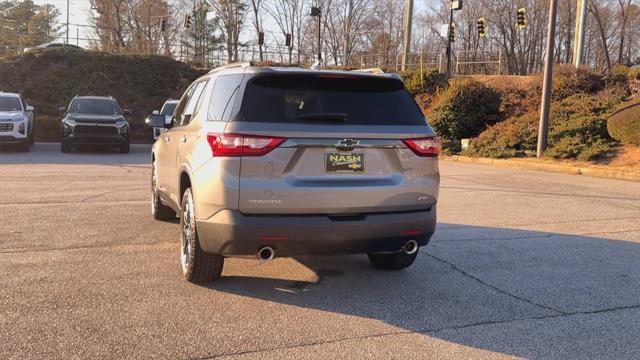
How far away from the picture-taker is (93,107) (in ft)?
63.9

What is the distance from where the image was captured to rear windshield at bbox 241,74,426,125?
443 cm

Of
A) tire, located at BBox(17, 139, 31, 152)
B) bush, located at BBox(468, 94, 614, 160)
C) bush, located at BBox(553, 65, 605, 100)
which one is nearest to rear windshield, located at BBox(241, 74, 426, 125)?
bush, located at BBox(468, 94, 614, 160)

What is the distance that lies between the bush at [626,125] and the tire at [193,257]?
14901 mm

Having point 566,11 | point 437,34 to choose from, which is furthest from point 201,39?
point 566,11

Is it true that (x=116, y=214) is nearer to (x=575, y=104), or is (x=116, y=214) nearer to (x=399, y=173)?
(x=399, y=173)

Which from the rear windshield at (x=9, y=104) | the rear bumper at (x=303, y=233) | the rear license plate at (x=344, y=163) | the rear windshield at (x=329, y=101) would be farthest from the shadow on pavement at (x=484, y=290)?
the rear windshield at (x=9, y=104)

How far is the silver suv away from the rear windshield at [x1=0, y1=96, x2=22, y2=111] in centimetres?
1600

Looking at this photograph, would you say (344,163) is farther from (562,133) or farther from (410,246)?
(562,133)

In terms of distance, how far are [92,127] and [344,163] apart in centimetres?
1599

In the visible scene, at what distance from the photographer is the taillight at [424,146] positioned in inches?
184

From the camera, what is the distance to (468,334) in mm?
4059

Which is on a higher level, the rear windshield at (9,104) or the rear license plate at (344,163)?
the rear windshield at (9,104)

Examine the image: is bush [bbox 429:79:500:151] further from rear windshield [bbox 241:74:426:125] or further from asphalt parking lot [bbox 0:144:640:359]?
rear windshield [bbox 241:74:426:125]

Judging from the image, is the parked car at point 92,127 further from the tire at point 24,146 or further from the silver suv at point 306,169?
the silver suv at point 306,169
